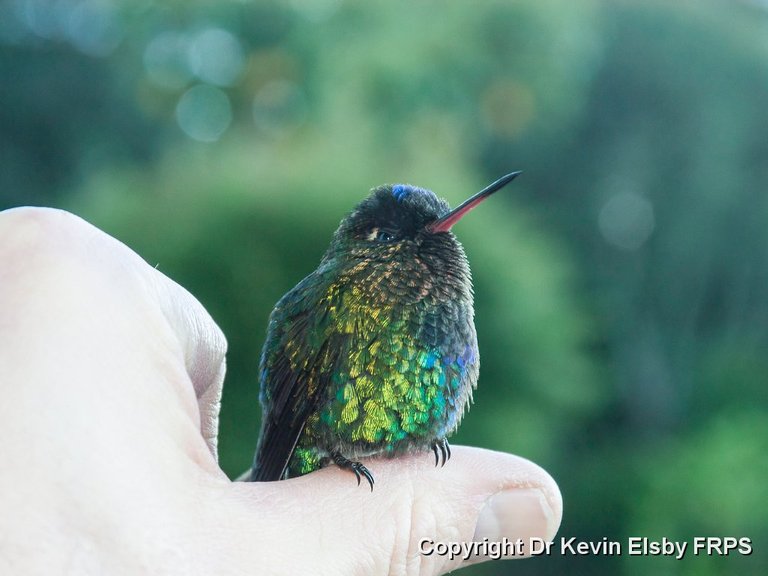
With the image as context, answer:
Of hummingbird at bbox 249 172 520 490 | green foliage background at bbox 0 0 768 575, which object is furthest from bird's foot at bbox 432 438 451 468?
green foliage background at bbox 0 0 768 575

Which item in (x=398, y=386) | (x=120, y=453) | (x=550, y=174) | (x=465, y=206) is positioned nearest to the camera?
(x=120, y=453)

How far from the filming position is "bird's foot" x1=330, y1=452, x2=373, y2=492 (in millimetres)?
1658

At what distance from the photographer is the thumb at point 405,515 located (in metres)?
1.46

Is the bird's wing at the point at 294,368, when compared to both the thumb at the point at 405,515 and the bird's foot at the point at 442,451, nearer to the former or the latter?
the thumb at the point at 405,515

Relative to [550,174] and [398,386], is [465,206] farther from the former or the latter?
[550,174]

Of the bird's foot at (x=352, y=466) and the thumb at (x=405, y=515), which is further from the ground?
the bird's foot at (x=352, y=466)

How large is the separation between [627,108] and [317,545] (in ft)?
43.8

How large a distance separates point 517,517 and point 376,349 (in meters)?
0.53

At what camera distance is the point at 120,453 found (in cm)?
123

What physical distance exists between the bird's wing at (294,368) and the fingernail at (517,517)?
474 millimetres

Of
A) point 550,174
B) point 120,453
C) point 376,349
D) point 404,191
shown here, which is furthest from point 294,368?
point 550,174

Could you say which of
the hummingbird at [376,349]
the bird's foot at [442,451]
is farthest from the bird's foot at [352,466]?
the bird's foot at [442,451]

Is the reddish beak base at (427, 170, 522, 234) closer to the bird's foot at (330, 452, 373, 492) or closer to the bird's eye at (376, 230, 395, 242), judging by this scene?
the bird's eye at (376, 230, 395, 242)

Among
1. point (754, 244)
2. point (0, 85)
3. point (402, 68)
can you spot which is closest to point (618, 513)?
point (754, 244)
